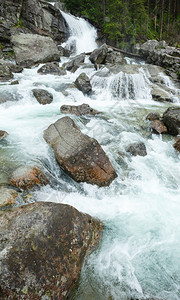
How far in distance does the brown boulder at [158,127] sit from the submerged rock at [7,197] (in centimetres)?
632

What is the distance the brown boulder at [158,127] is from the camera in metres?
7.91

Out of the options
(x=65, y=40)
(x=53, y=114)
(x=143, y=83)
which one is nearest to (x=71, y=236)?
(x=53, y=114)

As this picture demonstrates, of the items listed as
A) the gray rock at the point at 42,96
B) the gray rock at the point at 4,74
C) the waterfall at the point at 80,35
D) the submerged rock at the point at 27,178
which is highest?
the waterfall at the point at 80,35

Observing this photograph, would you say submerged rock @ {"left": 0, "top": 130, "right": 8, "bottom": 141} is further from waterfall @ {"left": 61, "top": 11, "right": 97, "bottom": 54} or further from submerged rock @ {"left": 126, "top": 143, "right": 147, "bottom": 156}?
waterfall @ {"left": 61, "top": 11, "right": 97, "bottom": 54}

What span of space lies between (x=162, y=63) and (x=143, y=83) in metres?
5.65

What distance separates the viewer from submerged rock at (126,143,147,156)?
6449 mm

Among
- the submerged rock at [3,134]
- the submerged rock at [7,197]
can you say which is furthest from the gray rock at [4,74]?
the submerged rock at [7,197]

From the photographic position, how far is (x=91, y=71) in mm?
15781

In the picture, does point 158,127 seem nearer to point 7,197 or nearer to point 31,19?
point 7,197

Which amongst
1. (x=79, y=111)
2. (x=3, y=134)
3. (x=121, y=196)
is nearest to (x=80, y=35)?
(x=79, y=111)

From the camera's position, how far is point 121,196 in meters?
4.78

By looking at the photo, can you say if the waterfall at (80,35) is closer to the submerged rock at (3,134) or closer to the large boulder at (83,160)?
the submerged rock at (3,134)

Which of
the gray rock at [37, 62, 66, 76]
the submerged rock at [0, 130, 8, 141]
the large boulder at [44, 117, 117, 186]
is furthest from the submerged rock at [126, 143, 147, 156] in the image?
the gray rock at [37, 62, 66, 76]

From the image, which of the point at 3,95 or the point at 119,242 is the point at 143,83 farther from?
the point at 119,242
